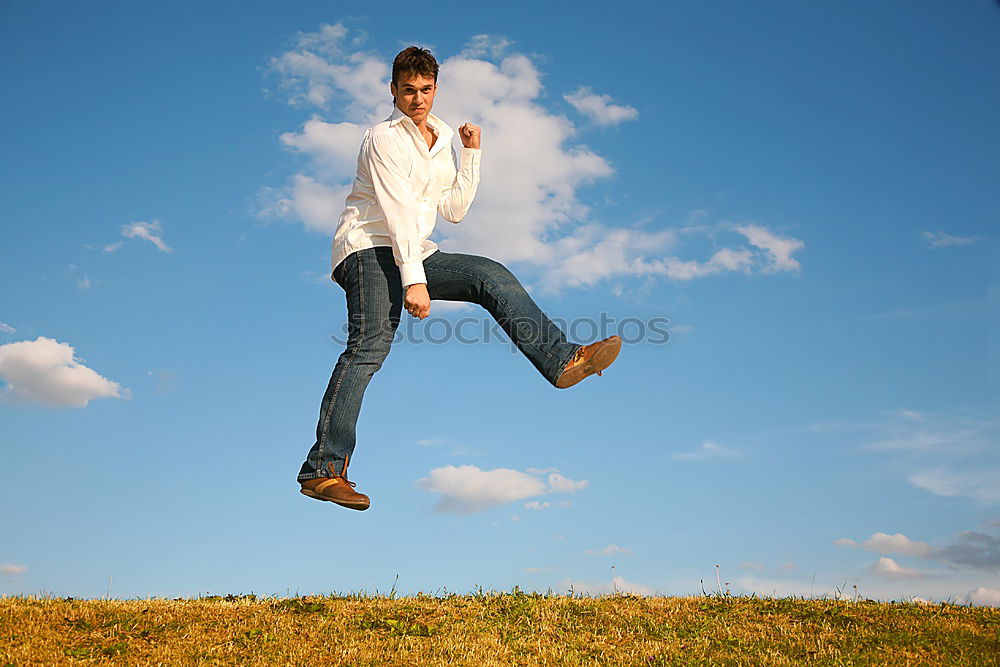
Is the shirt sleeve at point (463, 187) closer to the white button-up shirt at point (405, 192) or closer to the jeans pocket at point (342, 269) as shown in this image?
the white button-up shirt at point (405, 192)

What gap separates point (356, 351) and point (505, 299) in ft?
4.03

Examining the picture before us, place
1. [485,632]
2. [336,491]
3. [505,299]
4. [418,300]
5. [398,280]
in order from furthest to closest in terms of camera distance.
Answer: [485,632] < [398,280] < [505,299] < [336,491] < [418,300]

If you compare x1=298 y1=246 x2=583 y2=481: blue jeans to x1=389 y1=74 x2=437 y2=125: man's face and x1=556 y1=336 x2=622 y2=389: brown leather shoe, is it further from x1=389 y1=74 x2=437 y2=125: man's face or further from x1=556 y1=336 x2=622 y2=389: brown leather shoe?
x1=389 y1=74 x2=437 y2=125: man's face

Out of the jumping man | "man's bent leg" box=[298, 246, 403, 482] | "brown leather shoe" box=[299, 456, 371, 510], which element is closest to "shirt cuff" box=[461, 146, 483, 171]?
the jumping man

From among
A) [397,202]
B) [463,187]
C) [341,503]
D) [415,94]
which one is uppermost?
[415,94]

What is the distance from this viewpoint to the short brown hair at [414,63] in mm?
6844

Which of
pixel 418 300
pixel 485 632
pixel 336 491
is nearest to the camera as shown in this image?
pixel 418 300

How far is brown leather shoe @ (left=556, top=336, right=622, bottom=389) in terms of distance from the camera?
638 cm

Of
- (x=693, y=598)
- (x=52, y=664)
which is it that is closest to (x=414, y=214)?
(x=52, y=664)

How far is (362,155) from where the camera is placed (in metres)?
6.91

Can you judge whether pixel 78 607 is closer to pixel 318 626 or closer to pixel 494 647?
pixel 318 626

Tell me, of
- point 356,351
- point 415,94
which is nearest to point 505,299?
point 356,351

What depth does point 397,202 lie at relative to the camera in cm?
657

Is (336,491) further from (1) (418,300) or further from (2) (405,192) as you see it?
(2) (405,192)
